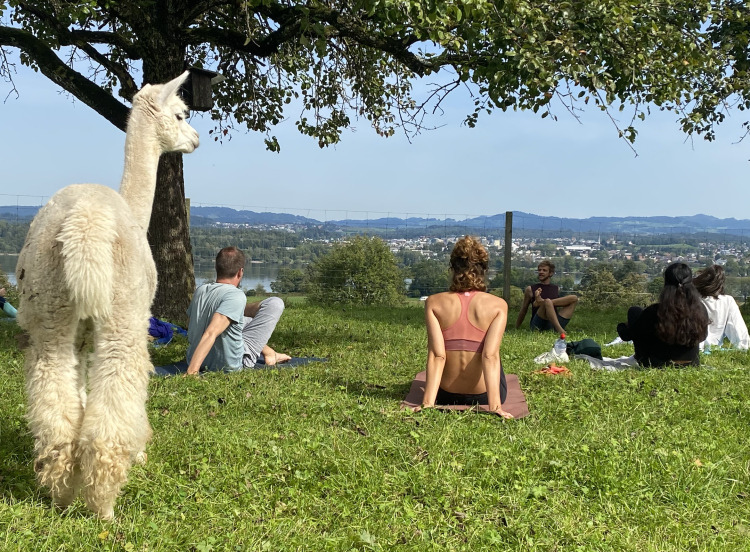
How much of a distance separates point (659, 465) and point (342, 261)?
63.3 feet

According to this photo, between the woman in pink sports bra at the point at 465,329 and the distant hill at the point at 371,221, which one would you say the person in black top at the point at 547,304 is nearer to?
the distant hill at the point at 371,221

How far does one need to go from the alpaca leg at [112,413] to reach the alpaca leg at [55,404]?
0.37 feet

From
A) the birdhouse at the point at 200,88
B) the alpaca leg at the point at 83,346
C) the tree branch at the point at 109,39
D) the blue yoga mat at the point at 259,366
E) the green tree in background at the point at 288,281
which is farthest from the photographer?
the green tree in background at the point at 288,281

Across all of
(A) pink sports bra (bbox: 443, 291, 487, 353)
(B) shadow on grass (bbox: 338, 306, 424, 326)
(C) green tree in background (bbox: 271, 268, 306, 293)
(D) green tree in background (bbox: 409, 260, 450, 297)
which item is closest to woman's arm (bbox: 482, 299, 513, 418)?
(A) pink sports bra (bbox: 443, 291, 487, 353)

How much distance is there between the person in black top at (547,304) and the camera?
1172 cm

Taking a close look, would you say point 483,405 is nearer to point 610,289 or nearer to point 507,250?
point 507,250

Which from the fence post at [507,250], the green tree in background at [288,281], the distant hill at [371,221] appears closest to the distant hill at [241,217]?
the distant hill at [371,221]

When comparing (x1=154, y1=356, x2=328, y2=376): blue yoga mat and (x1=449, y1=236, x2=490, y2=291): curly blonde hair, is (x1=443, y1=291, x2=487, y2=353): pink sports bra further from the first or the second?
(x1=154, y1=356, x2=328, y2=376): blue yoga mat

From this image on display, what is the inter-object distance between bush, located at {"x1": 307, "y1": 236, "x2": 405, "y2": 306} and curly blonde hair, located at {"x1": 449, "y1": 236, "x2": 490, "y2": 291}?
13.2 m

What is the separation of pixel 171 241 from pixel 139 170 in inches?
279

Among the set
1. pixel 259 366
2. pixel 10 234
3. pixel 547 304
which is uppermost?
pixel 10 234

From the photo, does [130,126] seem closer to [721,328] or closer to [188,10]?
[188,10]

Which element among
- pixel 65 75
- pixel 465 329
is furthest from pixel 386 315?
pixel 465 329

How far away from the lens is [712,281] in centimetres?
878
